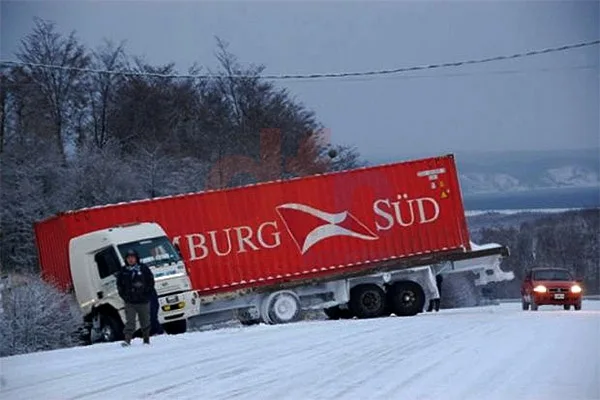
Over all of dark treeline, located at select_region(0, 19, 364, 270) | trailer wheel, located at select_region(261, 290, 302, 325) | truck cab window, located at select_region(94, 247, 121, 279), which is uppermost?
dark treeline, located at select_region(0, 19, 364, 270)

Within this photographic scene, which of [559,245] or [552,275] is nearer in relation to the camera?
[552,275]

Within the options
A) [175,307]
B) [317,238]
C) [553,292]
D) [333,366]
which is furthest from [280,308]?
[333,366]

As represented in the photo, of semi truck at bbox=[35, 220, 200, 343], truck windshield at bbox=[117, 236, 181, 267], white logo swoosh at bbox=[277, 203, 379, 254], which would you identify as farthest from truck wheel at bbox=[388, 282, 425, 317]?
truck windshield at bbox=[117, 236, 181, 267]

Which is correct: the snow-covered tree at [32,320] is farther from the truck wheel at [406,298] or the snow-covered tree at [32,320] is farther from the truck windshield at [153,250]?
the truck wheel at [406,298]

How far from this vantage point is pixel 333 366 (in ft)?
41.8

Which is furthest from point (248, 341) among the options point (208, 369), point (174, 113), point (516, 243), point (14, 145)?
point (516, 243)

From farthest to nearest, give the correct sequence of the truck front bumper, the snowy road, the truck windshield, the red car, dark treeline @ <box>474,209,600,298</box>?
dark treeline @ <box>474,209,600,298</box>, the red car, the truck windshield, the truck front bumper, the snowy road

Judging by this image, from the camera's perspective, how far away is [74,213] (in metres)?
25.5

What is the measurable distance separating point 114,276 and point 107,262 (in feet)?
2.05

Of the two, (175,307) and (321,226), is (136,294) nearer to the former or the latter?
(175,307)

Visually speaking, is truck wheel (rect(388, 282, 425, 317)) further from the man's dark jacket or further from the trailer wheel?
the man's dark jacket

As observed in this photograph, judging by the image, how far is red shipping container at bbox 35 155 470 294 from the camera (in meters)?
26.1

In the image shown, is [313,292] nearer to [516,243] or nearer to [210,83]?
[210,83]

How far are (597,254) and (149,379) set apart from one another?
215 feet
